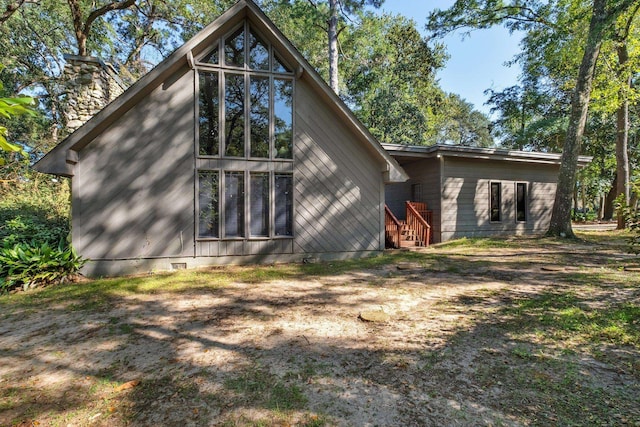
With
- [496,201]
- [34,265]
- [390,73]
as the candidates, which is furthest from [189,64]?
[390,73]

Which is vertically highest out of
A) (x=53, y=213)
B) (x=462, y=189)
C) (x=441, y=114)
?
(x=441, y=114)

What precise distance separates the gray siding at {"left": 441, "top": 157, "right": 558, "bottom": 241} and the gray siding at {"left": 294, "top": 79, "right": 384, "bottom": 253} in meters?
4.31

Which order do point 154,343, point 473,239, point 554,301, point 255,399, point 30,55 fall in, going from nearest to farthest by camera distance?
point 255,399 → point 154,343 → point 554,301 → point 473,239 → point 30,55

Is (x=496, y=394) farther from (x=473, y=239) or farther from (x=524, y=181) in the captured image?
(x=524, y=181)

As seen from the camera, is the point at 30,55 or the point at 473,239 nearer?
the point at 473,239

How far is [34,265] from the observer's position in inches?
231

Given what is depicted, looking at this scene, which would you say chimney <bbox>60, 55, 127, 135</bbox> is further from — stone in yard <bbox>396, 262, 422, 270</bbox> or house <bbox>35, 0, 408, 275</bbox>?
stone in yard <bbox>396, 262, 422, 270</bbox>

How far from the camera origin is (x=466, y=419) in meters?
2.12

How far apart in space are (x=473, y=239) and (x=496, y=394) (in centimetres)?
988

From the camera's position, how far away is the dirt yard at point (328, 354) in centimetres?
224

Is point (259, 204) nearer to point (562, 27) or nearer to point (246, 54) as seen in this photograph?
point (246, 54)

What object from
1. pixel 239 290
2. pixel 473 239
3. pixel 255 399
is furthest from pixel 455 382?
pixel 473 239

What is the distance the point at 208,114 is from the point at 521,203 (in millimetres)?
12476

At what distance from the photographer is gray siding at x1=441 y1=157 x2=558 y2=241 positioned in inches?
451
